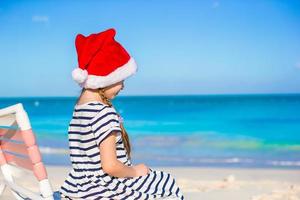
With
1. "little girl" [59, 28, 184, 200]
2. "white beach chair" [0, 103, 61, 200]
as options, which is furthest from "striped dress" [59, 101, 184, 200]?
"white beach chair" [0, 103, 61, 200]

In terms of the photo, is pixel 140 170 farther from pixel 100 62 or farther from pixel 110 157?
pixel 100 62

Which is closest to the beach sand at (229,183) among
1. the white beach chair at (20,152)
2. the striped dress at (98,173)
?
the white beach chair at (20,152)

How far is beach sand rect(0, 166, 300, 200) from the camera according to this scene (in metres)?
5.87

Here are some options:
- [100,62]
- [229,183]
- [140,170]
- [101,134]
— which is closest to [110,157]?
[101,134]

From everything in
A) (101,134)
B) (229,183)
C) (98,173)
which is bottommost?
(98,173)

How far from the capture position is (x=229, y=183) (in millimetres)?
6699

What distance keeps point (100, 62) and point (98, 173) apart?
0.45 m

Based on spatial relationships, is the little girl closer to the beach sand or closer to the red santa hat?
the red santa hat

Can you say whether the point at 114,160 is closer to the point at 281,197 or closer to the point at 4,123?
the point at 4,123

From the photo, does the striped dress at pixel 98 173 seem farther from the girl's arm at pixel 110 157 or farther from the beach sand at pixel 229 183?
the beach sand at pixel 229 183

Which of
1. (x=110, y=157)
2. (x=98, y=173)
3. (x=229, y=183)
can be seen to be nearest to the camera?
(x=110, y=157)

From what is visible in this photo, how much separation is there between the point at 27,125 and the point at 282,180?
512cm

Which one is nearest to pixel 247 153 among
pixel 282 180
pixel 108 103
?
pixel 282 180

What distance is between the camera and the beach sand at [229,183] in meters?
5.87
